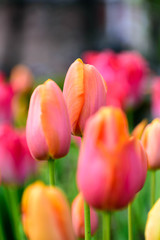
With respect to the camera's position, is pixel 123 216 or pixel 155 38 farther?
pixel 155 38

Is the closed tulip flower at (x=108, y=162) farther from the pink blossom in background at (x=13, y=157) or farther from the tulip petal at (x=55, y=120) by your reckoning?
the pink blossom in background at (x=13, y=157)

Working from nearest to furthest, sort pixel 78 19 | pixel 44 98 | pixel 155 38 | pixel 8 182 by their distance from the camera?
pixel 44 98
pixel 8 182
pixel 155 38
pixel 78 19

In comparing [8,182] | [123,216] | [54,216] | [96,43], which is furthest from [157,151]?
[96,43]

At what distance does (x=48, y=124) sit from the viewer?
0.44 metres

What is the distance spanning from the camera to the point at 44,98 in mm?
432

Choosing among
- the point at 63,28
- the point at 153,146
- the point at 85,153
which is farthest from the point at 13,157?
the point at 63,28

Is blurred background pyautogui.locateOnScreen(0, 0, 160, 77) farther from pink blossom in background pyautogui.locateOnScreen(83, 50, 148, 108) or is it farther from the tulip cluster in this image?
the tulip cluster

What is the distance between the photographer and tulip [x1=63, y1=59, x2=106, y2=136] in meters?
0.44

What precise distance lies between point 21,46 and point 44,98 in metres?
5.91

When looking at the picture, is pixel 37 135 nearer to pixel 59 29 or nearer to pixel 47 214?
pixel 47 214

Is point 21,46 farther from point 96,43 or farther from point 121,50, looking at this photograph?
point 121,50

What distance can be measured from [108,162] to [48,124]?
0.13 m

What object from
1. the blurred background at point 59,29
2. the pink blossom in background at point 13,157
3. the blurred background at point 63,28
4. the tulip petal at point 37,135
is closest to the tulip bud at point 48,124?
the tulip petal at point 37,135

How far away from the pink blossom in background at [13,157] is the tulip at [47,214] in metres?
0.56
